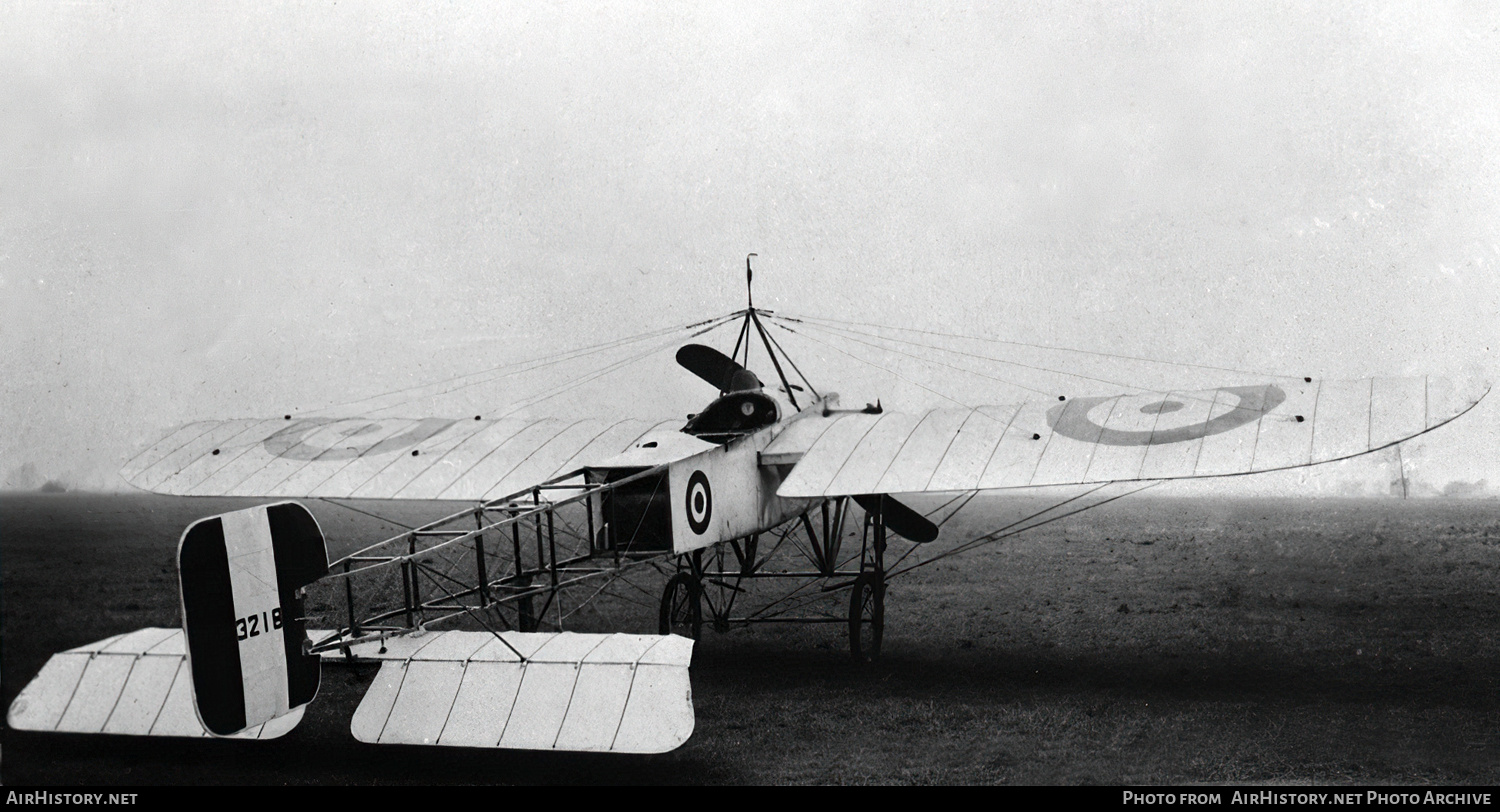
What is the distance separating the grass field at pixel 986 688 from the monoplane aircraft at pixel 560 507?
509mm

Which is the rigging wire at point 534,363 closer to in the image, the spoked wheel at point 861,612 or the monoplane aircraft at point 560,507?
the monoplane aircraft at point 560,507

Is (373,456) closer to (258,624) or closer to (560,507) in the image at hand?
(560,507)

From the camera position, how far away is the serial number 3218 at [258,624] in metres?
6.02

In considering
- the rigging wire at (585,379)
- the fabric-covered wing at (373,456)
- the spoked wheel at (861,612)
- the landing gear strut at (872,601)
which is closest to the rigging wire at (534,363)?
the rigging wire at (585,379)

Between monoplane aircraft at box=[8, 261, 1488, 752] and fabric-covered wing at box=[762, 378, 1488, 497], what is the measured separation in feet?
0.08

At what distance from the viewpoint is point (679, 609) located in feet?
37.5

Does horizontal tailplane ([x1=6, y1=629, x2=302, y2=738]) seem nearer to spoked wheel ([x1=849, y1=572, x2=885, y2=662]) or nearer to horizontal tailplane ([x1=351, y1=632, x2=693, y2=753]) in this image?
horizontal tailplane ([x1=351, y1=632, x2=693, y2=753])

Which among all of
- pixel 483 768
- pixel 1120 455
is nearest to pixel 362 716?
pixel 483 768

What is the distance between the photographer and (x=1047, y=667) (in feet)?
32.4

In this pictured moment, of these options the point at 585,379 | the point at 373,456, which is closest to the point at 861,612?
the point at 373,456

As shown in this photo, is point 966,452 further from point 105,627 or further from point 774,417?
point 105,627

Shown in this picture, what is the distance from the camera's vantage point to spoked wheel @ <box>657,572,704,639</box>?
1066 cm

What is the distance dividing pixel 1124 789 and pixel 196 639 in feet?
17.5

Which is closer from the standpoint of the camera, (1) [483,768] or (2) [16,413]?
(1) [483,768]
